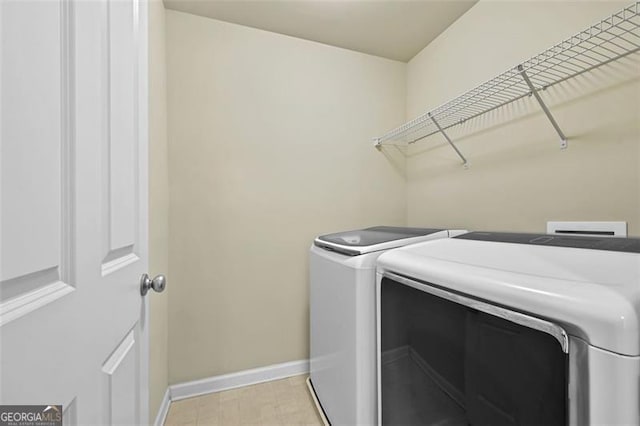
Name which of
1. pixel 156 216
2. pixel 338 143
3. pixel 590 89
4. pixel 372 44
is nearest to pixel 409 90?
pixel 372 44

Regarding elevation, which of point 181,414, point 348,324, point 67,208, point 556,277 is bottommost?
point 181,414

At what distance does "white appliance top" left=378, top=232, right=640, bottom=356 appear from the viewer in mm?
409

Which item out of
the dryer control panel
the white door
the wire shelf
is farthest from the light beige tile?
the wire shelf

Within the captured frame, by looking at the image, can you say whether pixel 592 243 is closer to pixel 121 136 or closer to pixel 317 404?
pixel 121 136

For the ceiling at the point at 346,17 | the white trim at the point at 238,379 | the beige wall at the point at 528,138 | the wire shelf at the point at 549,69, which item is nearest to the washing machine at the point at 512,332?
the beige wall at the point at 528,138

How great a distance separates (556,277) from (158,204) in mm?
1602

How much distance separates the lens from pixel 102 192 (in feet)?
1.93

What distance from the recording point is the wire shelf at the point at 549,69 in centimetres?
93

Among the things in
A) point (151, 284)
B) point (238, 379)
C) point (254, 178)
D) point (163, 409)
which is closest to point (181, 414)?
point (163, 409)

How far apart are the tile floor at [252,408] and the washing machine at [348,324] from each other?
7.7 inches

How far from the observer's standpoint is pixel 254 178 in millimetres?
1839

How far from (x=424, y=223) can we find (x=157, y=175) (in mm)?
1776

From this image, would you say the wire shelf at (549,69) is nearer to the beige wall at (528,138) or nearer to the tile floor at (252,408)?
the beige wall at (528,138)

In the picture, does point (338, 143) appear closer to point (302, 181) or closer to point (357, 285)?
point (302, 181)
